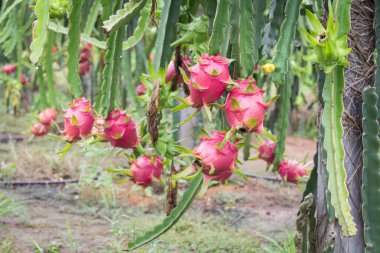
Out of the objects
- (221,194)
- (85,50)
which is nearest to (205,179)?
(221,194)

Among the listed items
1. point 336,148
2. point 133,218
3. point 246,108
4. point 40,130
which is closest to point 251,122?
point 246,108

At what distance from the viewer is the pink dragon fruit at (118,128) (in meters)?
1.36

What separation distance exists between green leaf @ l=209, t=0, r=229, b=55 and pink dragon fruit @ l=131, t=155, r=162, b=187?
1.72ft

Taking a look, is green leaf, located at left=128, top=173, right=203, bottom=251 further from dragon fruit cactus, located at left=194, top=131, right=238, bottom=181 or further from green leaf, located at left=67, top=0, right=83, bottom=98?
green leaf, located at left=67, top=0, right=83, bottom=98

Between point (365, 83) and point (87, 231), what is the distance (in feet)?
5.00

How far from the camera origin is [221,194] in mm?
3002

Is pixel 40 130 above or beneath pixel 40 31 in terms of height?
beneath

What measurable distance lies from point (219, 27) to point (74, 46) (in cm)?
37

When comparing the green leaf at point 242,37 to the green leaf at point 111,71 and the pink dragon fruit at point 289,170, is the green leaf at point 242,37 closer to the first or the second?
the green leaf at point 111,71

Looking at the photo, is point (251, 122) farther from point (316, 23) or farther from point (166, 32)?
point (166, 32)

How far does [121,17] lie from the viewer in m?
1.16

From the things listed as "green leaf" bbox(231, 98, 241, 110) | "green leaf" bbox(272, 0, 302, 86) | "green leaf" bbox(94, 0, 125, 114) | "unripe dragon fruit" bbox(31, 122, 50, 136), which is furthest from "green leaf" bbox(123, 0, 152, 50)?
"unripe dragon fruit" bbox(31, 122, 50, 136)

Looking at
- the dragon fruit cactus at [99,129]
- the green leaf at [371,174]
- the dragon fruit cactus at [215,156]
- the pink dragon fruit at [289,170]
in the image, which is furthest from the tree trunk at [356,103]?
the pink dragon fruit at [289,170]

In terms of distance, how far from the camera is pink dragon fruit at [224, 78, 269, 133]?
3.37ft
